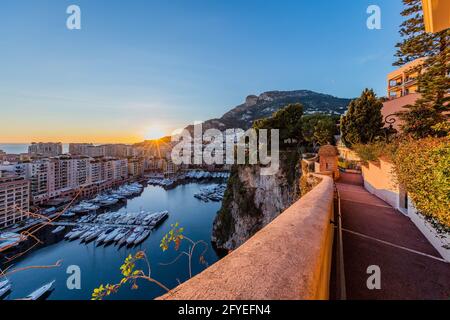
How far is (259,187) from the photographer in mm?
21906

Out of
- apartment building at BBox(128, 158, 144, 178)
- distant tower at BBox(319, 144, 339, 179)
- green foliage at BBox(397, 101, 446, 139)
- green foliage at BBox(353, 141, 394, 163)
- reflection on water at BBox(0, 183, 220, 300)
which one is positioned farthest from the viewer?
apartment building at BBox(128, 158, 144, 178)

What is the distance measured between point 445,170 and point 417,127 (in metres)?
6.84

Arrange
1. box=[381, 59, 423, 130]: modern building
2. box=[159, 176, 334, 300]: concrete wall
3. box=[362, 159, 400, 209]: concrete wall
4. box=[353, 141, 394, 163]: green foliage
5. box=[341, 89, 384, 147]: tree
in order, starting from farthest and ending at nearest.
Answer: box=[381, 59, 423, 130]: modern building
box=[341, 89, 384, 147]: tree
box=[353, 141, 394, 163]: green foliage
box=[362, 159, 400, 209]: concrete wall
box=[159, 176, 334, 300]: concrete wall

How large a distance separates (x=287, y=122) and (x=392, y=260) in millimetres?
23513

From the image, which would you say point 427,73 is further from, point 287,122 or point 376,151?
point 287,122

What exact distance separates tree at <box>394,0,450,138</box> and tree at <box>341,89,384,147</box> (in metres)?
4.25

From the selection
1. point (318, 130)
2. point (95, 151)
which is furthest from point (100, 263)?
point (95, 151)

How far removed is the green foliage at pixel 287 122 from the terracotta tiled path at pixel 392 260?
20891 millimetres

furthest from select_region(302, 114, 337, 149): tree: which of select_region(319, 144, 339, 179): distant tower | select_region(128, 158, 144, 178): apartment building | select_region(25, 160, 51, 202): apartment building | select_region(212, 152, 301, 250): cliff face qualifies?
select_region(128, 158, 144, 178): apartment building

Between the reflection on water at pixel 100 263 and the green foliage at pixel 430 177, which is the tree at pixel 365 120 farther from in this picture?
the reflection on water at pixel 100 263

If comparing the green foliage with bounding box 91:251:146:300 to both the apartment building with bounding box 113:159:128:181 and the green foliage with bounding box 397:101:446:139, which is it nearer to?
the green foliage with bounding box 397:101:446:139

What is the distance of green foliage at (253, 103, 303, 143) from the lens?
2438 centimetres

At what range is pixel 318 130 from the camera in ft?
67.6

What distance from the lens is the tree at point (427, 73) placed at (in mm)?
6566
